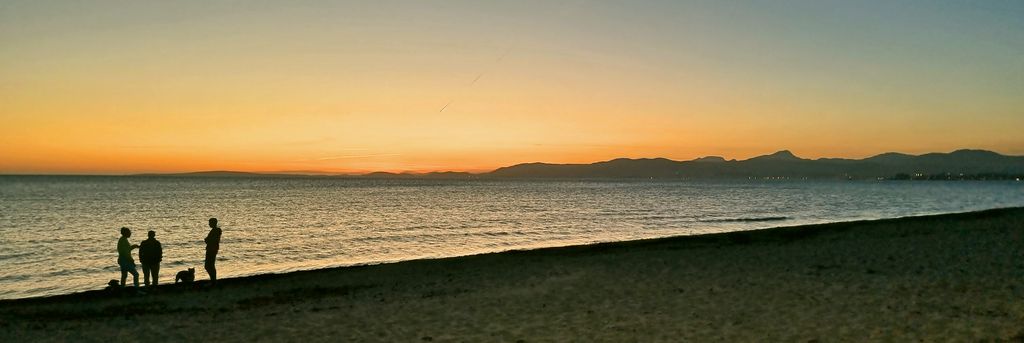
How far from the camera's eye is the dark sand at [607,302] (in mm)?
11719

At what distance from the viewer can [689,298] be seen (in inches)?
584

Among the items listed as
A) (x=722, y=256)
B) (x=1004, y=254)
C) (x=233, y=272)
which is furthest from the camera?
(x=233, y=272)

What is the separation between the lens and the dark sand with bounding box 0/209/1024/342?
461 inches

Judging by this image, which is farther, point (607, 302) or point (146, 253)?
point (146, 253)

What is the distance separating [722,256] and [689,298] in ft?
28.9

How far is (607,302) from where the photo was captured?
14727 mm

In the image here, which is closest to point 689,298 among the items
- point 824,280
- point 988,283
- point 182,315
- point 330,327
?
point 824,280

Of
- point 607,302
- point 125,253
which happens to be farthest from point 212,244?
point 607,302

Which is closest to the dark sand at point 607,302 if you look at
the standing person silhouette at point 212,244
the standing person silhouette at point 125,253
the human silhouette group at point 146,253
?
the standing person silhouette at point 212,244

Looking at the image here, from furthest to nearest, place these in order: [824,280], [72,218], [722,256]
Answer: [72,218]
[722,256]
[824,280]

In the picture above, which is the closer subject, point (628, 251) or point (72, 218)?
point (628, 251)

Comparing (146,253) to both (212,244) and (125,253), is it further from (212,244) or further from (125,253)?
(212,244)

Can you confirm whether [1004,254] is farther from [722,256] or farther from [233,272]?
[233,272]

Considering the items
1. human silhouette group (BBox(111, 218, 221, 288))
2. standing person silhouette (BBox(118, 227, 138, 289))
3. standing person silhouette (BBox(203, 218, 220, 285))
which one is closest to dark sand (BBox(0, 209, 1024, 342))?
standing person silhouette (BBox(203, 218, 220, 285))
